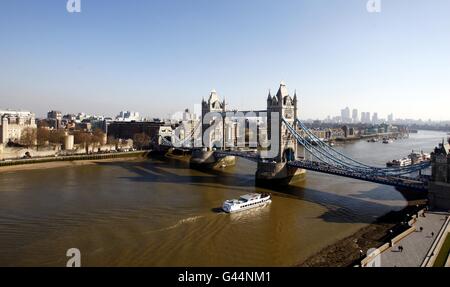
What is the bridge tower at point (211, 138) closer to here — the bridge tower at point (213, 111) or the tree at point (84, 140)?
the bridge tower at point (213, 111)

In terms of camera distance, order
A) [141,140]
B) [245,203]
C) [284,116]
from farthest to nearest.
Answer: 1. [141,140]
2. [284,116]
3. [245,203]

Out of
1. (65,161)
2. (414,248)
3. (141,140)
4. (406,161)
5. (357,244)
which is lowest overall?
(357,244)

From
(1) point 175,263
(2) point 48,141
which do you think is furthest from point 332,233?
(2) point 48,141

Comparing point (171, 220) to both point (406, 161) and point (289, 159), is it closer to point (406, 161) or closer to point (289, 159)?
point (289, 159)

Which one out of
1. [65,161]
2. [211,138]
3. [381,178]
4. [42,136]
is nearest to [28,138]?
[42,136]

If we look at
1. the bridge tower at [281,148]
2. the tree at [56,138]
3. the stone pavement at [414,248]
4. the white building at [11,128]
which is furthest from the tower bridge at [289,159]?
the white building at [11,128]

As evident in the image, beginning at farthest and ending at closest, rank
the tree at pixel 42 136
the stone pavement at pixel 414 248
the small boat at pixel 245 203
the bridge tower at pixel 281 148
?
the tree at pixel 42 136 → the bridge tower at pixel 281 148 → the small boat at pixel 245 203 → the stone pavement at pixel 414 248

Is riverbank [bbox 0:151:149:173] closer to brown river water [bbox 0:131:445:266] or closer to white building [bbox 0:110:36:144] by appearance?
brown river water [bbox 0:131:445:266]
